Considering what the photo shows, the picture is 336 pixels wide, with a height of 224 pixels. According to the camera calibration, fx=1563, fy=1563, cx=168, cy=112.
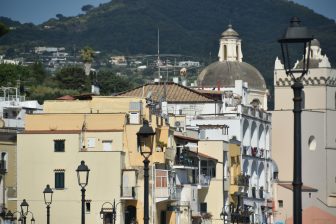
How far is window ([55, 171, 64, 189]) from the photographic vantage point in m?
77.9

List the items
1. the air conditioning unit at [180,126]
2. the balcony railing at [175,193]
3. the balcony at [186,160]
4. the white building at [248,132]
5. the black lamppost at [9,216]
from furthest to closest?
the white building at [248,132], the air conditioning unit at [180,126], the balcony at [186,160], the balcony railing at [175,193], the black lamppost at [9,216]

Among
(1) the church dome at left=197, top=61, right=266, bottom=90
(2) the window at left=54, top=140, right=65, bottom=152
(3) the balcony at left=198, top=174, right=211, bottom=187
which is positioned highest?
(1) the church dome at left=197, top=61, right=266, bottom=90

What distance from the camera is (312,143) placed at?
413 feet

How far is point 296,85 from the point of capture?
27.5 metres

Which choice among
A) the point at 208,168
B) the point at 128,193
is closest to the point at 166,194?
the point at 128,193

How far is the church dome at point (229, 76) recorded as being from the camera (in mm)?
129738

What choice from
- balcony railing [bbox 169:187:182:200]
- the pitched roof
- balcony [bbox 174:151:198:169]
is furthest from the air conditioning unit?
the pitched roof

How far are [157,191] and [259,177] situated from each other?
30644 millimetres

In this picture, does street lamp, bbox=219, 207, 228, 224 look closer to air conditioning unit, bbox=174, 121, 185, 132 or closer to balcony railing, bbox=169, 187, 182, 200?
balcony railing, bbox=169, 187, 182, 200

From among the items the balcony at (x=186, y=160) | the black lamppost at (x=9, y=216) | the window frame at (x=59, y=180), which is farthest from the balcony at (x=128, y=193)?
the balcony at (x=186, y=160)

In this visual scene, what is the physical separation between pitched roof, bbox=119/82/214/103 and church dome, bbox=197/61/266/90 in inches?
844

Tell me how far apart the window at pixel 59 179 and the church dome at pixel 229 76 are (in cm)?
5185

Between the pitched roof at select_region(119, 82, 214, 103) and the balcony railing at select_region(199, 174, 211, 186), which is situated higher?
the pitched roof at select_region(119, 82, 214, 103)

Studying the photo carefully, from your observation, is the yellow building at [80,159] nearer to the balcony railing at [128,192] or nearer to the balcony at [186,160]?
the balcony railing at [128,192]
